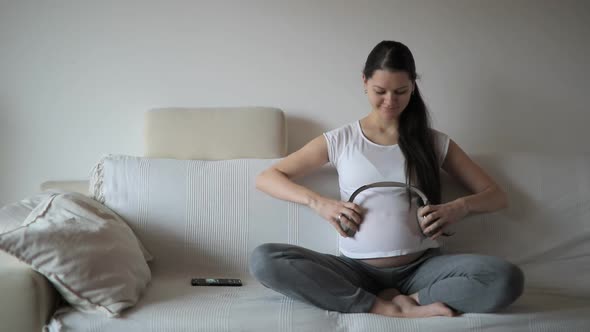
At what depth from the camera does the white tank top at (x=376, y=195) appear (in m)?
1.48

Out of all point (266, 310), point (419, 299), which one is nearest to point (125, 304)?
point (266, 310)

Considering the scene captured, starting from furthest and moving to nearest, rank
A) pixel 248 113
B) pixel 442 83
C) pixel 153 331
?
1. pixel 442 83
2. pixel 248 113
3. pixel 153 331

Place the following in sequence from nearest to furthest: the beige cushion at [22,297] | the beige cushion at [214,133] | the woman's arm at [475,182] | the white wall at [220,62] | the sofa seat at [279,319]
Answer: the beige cushion at [22,297] → the sofa seat at [279,319] → the woman's arm at [475,182] → the beige cushion at [214,133] → the white wall at [220,62]

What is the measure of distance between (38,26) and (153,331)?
137cm

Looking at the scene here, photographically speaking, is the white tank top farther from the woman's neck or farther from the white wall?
the white wall

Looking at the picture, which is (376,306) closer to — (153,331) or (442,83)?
(153,331)

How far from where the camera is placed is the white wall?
6.59 feet

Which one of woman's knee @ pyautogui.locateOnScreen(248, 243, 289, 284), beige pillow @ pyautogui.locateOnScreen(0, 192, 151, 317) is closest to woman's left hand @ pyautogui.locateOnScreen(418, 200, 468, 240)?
woman's knee @ pyautogui.locateOnScreen(248, 243, 289, 284)

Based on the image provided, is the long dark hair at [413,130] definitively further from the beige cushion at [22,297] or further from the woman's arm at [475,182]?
the beige cushion at [22,297]

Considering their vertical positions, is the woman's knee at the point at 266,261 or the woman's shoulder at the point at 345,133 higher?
the woman's shoulder at the point at 345,133

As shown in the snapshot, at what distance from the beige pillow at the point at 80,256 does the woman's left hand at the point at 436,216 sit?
2.68ft

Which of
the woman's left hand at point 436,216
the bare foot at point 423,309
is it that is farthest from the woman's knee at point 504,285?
the woman's left hand at point 436,216

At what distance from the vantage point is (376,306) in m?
1.34

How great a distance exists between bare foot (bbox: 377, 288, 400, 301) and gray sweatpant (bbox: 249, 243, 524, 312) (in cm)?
4
